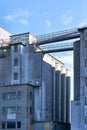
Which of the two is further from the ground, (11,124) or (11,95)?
(11,95)

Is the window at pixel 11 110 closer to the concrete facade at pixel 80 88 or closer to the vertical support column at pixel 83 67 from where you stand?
the concrete facade at pixel 80 88

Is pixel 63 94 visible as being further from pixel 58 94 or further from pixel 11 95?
pixel 11 95

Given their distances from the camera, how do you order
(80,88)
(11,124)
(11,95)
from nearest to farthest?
(80,88) < (11,124) < (11,95)

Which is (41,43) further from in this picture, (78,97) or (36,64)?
(78,97)

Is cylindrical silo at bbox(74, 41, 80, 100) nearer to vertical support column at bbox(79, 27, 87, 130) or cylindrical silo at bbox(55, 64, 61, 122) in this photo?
vertical support column at bbox(79, 27, 87, 130)

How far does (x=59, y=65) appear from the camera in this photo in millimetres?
78000

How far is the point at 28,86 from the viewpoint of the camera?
218 feet

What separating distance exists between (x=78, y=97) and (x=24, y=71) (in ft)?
48.5

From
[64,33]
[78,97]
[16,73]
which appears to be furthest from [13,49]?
[78,97]

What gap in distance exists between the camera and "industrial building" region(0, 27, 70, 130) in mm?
65188

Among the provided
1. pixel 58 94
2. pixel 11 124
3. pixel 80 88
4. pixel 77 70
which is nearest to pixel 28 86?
pixel 11 124

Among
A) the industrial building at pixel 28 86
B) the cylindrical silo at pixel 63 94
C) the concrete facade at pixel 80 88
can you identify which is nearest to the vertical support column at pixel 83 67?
the concrete facade at pixel 80 88

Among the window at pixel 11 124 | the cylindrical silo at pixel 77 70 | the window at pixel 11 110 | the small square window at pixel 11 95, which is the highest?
the cylindrical silo at pixel 77 70

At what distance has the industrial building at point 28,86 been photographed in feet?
214
